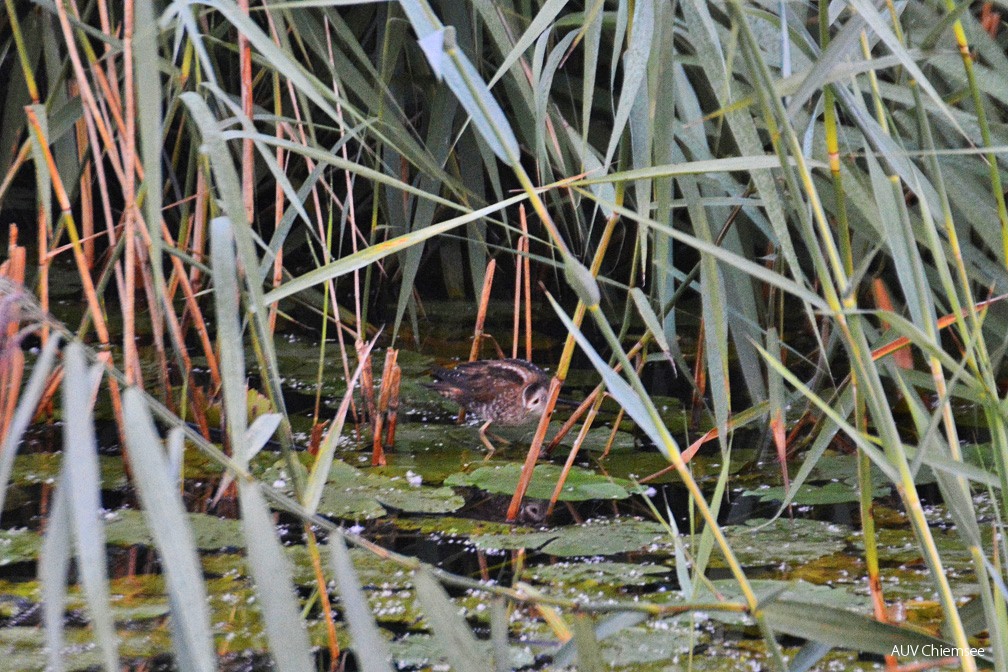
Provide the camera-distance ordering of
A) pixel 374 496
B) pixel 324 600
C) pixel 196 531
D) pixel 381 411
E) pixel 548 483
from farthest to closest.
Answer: pixel 381 411 < pixel 548 483 < pixel 374 496 < pixel 196 531 < pixel 324 600

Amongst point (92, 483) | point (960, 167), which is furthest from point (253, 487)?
point (960, 167)

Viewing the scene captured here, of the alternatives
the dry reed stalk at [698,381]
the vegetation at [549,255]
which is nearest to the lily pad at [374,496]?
the vegetation at [549,255]

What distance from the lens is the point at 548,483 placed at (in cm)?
288

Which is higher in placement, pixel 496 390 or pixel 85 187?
pixel 85 187

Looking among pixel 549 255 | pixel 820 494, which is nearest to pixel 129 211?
pixel 820 494

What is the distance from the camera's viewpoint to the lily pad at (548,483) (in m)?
2.81

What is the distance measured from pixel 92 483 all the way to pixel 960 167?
2136mm

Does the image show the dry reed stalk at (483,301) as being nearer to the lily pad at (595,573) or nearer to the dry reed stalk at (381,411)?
the dry reed stalk at (381,411)

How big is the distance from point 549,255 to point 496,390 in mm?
1059

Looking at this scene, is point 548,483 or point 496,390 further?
point 496,390

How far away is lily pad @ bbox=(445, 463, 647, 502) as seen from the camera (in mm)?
2812

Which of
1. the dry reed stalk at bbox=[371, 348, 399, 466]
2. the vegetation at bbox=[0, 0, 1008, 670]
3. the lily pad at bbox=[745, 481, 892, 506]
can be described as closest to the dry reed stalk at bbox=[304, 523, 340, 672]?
the vegetation at bbox=[0, 0, 1008, 670]

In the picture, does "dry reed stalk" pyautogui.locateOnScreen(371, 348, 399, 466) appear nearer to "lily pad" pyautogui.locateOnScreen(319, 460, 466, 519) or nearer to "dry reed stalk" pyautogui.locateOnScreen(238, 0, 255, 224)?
"lily pad" pyautogui.locateOnScreen(319, 460, 466, 519)

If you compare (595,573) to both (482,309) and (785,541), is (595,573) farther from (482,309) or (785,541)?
(482,309)
